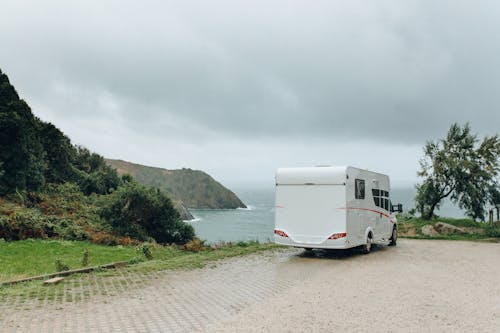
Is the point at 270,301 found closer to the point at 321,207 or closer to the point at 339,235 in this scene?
the point at 339,235

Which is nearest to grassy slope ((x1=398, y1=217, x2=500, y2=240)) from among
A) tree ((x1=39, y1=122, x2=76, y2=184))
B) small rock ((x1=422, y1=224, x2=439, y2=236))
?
small rock ((x1=422, y1=224, x2=439, y2=236))

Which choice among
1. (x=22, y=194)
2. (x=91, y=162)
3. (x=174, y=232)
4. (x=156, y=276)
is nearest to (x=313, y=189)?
(x=156, y=276)

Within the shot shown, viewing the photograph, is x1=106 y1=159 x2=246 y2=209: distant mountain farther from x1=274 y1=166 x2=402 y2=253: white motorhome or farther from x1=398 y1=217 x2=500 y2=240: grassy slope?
x1=274 y1=166 x2=402 y2=253: white motorhome

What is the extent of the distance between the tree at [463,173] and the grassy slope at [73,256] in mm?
13359

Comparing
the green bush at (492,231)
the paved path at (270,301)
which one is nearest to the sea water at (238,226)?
the green bush at (492,231)

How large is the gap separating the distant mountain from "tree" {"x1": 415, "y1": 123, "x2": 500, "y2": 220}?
101 meters

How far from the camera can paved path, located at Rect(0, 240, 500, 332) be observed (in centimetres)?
681

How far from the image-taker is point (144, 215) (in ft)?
84.3

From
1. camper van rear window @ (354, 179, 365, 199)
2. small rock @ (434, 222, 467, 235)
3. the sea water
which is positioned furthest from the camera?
the sea water

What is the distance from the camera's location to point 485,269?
13.2 metres

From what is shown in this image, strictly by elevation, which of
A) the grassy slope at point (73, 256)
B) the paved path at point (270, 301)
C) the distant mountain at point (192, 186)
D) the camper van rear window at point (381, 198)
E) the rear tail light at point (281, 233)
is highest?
the distant mountain at point (192, 186)

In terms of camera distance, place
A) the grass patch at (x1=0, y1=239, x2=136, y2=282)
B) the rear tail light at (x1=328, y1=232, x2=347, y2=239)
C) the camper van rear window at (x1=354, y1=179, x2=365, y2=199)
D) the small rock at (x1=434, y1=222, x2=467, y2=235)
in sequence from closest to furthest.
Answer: the grass patch at (x1=0, y1=239, x2=136, y2=282) < the rear tail light at (x1=328, y1=232, x2=347, y2=239) < the camper van rear window at (x1=354, y1=179, x2=365, y2=199) < the small rock at (x1=434, y1=222, x2=467, y2=235)

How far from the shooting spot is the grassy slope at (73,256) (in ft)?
Result: 39.7

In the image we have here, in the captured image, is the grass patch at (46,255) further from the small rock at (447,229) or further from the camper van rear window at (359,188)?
the small rock at (447,229)
